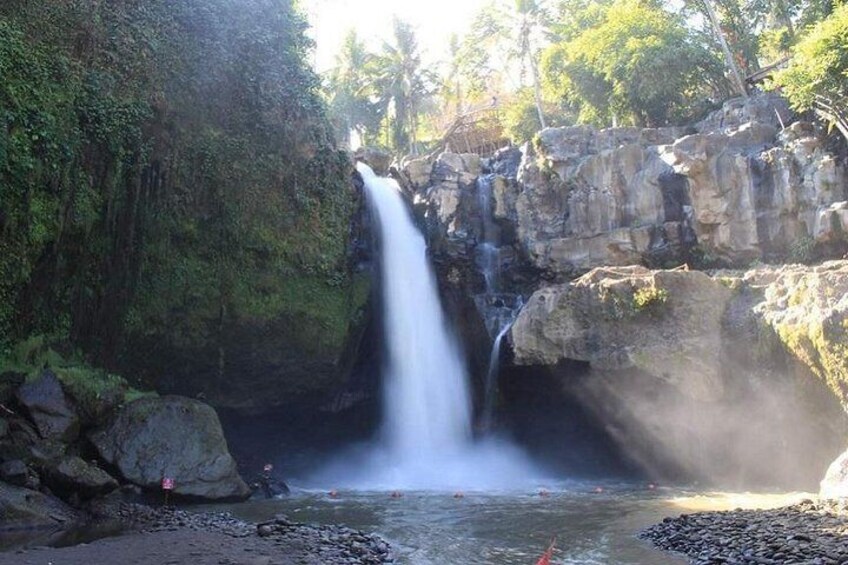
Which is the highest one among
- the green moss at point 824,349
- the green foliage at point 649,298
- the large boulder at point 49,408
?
the green foliage at point 649,298

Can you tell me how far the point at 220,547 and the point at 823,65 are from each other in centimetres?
2015

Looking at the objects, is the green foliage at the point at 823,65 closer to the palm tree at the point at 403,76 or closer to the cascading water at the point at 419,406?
the cascading water at the point at 419,406

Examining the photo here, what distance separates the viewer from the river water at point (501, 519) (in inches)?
416

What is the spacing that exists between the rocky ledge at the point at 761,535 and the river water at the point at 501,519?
474mm

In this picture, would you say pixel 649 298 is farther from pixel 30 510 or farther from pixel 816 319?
pixel 30 510

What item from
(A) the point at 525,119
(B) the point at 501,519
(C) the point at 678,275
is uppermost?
(A) the point at 525,119

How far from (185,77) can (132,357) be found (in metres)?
7.91

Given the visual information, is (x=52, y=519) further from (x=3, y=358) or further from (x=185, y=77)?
(x=185, y=77)

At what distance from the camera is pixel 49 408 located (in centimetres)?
1530

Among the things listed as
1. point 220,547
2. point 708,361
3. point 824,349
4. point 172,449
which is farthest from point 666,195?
point 220,547

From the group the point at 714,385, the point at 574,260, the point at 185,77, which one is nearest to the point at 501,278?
the point at 574,260

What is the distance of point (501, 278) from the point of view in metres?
23.6

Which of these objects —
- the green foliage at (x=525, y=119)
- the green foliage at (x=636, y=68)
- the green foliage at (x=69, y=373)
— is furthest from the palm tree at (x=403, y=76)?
the green foliage at (x=69, y=373)

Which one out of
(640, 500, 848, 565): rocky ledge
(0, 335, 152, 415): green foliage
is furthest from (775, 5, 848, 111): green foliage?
(0, 335, 152, 415): green foliage
